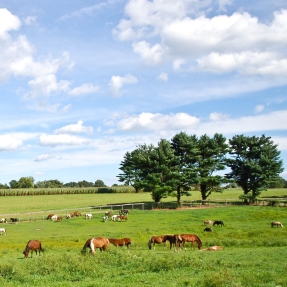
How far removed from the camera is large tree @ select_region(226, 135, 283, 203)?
216 feet

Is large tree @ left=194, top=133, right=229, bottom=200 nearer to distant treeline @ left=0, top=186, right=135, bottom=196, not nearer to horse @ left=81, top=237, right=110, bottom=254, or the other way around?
horse @ left=81, top=237, right=110, bottom=254

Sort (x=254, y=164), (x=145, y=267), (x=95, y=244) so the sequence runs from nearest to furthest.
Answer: (x=145, y=267), (x=95, y=244), (x=254, y=164)

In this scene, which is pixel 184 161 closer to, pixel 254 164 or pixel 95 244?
pixel 254 164

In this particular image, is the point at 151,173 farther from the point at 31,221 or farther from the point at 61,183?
the point at 61,183

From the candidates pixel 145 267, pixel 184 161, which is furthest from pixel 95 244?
pixel 184 161

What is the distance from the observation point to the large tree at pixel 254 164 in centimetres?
6588

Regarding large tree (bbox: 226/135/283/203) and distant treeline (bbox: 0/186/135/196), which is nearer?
large tree (bbox: 226/135/283/203)

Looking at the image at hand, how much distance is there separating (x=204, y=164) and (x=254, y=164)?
848cm

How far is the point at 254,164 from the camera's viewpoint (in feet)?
215

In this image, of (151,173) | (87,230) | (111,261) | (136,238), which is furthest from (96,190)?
(111,261)

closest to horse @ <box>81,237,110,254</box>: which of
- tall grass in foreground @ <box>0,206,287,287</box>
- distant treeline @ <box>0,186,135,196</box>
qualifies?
tall grass in foreground @ <box>0,206,287,287</box>

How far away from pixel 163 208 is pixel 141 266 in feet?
149

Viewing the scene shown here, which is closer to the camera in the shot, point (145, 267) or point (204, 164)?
point (145, 267)

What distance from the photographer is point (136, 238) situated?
32.9m
